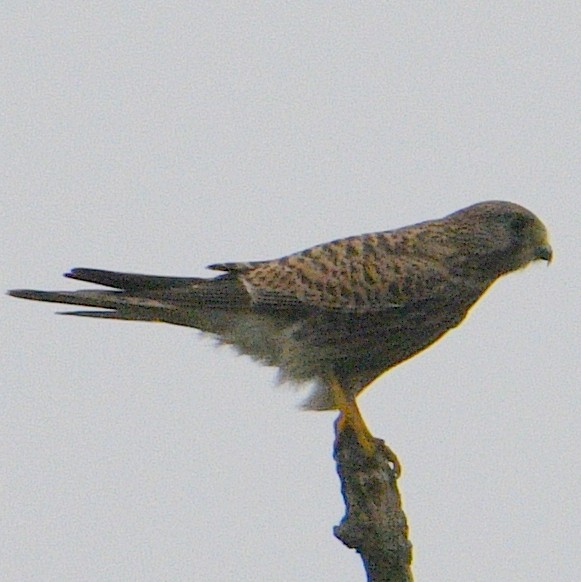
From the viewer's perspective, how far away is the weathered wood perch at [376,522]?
4.87m

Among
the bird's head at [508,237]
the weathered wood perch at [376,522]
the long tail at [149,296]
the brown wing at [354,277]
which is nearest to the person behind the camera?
the weathered wood perch at [376,522]

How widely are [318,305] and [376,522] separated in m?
1.57

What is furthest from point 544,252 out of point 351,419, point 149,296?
point 149,296

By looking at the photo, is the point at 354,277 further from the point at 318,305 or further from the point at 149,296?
the point at 149,296

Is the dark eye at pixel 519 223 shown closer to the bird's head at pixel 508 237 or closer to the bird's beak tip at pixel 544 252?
the bird's head at pixel 508 237

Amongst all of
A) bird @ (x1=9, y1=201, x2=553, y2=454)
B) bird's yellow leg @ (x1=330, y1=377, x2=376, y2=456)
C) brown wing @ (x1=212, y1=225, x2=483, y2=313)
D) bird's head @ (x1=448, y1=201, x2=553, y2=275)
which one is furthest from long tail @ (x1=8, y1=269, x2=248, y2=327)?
bird's head @ (x1=448, y1=201, x2=553, y2=275)

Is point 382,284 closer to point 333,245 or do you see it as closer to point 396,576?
point 333,245

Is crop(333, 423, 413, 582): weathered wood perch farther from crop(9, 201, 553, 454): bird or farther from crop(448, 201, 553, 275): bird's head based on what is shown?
crop(448, 201, 553, 275): bird's head

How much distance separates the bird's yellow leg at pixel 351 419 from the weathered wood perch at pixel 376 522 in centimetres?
23

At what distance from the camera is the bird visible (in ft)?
20.4

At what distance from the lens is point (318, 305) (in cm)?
632

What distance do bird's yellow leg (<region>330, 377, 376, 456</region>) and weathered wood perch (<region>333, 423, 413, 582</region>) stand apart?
226 mm

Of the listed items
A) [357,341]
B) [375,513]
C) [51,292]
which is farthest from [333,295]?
[375,513]

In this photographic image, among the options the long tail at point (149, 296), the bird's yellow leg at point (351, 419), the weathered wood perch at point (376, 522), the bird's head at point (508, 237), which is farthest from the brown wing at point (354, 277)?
the weathered wood perch at point (376, 522)
